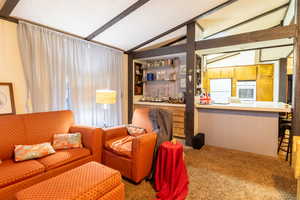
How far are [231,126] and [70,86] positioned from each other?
3.34 metres

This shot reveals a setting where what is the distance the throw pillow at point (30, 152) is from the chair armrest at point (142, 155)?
1054 millimetres

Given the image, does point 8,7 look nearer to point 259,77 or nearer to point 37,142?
point 37,142

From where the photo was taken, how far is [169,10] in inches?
105

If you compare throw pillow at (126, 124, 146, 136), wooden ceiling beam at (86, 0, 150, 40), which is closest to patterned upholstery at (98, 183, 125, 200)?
throw pillow at (126, 124, 146, 136)

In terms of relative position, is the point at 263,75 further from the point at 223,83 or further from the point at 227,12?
the point at 227,12

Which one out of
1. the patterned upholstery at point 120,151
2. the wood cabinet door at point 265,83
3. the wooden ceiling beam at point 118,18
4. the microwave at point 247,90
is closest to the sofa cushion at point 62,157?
the patterned upholstery at point 120,151

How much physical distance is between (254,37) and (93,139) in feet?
10.5

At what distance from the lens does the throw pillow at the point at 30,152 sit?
1682 mm

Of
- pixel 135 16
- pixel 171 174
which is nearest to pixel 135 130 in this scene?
pixel 171 174

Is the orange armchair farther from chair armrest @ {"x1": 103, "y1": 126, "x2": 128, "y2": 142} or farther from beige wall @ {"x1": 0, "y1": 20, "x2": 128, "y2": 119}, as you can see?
beige wall @ {"x1": 0, "y1": 20, "x2": 128, "y2": 119}

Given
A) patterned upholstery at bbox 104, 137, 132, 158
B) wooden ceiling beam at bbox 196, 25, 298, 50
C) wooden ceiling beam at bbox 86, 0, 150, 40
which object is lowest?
patterned upholstery at bbox 104, 137, 132, 158

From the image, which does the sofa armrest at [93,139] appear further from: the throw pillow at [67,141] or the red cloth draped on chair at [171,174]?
the red cloth draped on chair at [171,174]

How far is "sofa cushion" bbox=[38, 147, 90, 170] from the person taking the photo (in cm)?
166

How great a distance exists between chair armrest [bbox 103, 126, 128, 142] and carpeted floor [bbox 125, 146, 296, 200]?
718 millimetres
